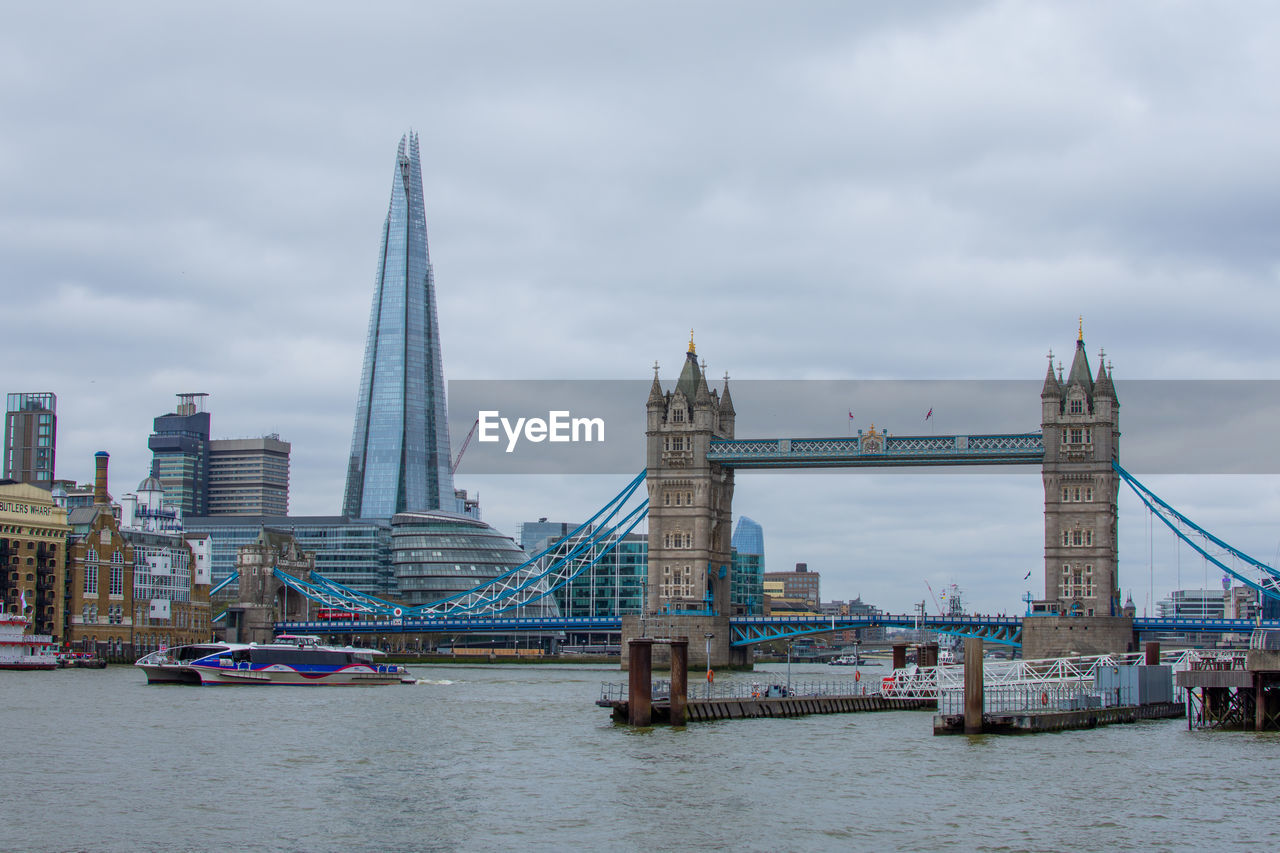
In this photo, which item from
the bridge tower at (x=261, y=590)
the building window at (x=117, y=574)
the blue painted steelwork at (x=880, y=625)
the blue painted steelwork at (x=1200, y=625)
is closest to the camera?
the blue painted steelwork at (x=1200, y=625)

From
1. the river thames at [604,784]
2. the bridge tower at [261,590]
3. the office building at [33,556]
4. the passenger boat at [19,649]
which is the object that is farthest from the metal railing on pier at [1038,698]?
the bridge tower at [261,590]

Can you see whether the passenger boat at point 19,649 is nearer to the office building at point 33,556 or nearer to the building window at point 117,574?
the office building at point 33,556

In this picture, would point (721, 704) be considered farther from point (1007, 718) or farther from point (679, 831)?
point (679, 831)

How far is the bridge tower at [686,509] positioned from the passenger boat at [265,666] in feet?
98.3

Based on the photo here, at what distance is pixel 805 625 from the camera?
136m

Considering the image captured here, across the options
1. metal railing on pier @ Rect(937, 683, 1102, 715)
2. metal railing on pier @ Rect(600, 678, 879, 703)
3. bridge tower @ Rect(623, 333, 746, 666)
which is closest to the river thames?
metal railing on pier @ Rect(937, 683, 1102, 715)

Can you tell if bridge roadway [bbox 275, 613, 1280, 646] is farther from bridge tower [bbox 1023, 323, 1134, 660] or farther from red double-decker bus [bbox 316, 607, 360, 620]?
red double-decker bus [bbox 316, 607, 360, 620]

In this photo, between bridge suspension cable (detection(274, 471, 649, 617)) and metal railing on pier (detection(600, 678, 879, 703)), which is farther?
bridge suspension cable (detection(274, 471, 649, 617))

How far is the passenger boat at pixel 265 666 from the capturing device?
4277 inches

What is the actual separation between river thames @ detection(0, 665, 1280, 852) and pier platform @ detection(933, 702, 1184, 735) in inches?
35.3

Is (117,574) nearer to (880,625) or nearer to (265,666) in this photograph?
(265,666)

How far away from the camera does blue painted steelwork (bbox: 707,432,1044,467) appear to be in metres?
131

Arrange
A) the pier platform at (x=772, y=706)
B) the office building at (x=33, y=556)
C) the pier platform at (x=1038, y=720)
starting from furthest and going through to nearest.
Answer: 1. the office building at (x=33, y=556)
2. the pier platform at (x=772, y=706)
3. the pier platform at (x=1038, y=720)

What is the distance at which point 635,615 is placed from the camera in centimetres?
13975
